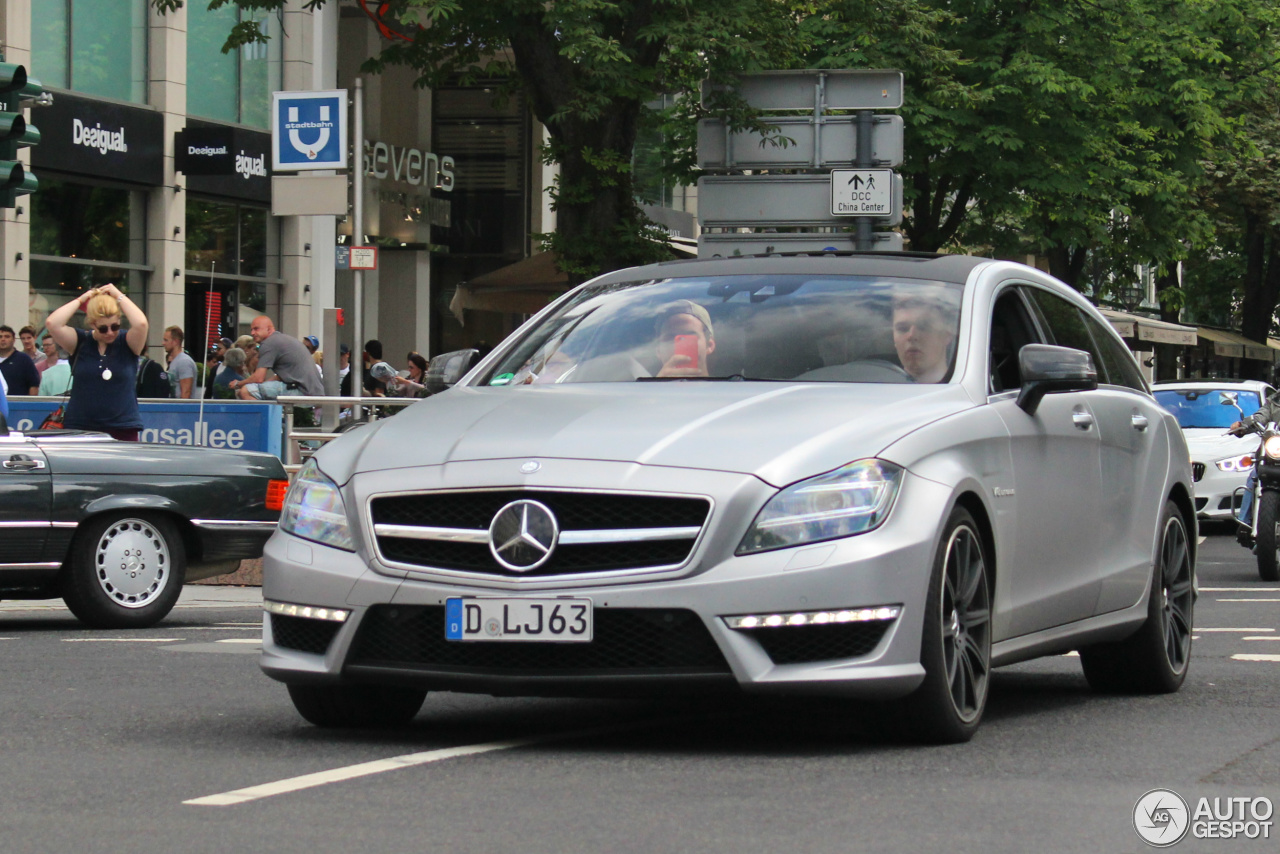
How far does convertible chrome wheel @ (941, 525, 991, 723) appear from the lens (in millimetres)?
6484

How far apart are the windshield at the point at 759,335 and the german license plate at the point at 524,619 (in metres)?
1.35

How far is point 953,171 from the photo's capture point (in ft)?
99.8

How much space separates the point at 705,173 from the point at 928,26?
227 inches

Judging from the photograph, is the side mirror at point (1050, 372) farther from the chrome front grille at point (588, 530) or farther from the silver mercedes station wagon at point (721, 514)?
the chrome front grille at point (588, 530)

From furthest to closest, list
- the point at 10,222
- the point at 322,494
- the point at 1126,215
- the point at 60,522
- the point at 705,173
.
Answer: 1. the point at 1126,215
2. the point at 10,222
3. the point at 705,173
4. the point at 60,522
5. the point at 322,494

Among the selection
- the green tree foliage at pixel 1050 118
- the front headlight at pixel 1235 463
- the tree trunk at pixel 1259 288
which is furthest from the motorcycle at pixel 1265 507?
the tree trunk at pixel 1259 288

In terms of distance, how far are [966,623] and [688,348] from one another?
4.51 ft

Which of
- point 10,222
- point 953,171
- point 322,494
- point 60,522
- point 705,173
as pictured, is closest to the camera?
point 322,494

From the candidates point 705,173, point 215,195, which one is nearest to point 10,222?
point 215,195

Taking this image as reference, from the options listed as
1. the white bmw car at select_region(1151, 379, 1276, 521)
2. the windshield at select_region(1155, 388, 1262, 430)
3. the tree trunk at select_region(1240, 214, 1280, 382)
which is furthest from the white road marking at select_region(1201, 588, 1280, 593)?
the tree trunk at select_region(1240, 214, 1280, 382)

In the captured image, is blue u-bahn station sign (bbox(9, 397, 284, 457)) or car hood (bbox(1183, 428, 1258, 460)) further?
car hood (bbox(1183, 428, 1258, 460))

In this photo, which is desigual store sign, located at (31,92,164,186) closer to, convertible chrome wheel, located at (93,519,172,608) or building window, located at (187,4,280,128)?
building window, located at (187,4,280,128)

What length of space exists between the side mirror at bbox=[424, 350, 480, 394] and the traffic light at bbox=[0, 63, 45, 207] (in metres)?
8.10

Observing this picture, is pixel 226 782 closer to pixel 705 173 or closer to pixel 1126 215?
pixel 705 173
